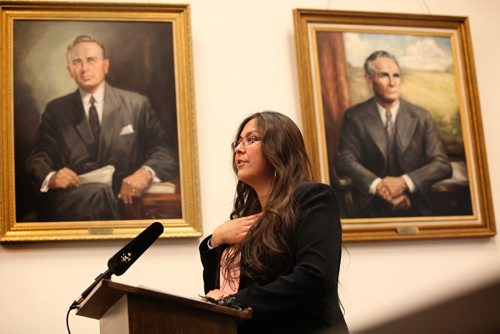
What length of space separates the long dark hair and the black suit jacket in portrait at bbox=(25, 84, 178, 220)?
1946 mm

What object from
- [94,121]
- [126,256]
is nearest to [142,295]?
[126,256]

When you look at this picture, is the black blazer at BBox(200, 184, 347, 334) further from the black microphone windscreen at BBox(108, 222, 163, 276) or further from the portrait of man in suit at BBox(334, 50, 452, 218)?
the portrait of man in suit at BBox(334, 50, 452, 218)

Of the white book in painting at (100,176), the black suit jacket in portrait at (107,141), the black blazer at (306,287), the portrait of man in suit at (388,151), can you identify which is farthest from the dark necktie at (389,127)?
the black blazer at (306,287)

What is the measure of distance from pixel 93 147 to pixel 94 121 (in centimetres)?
21

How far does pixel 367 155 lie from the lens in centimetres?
583

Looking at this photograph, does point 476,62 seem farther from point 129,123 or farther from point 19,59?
point 19,59

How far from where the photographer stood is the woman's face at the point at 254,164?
3.30 m

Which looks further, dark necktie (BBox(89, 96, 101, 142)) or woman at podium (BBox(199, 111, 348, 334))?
dark necktie (BBox(89, 96, 101, 142))

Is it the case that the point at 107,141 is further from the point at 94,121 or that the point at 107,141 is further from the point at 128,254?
the point at 128,254

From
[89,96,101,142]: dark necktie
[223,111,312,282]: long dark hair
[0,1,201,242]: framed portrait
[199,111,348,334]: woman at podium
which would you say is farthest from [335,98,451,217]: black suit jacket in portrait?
[199,111,348,334]: woman at podium

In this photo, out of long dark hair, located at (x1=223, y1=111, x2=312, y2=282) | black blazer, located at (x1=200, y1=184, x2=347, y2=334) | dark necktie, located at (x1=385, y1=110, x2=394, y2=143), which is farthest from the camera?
dark necktie, located at (x1=385, y1=110, x2=394, y2=143)

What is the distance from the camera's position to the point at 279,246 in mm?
2840

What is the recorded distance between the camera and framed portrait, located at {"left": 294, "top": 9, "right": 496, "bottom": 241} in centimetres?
572

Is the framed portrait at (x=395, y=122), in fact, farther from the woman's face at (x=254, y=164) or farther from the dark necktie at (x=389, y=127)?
the woman's face at (x=254, y=164)
